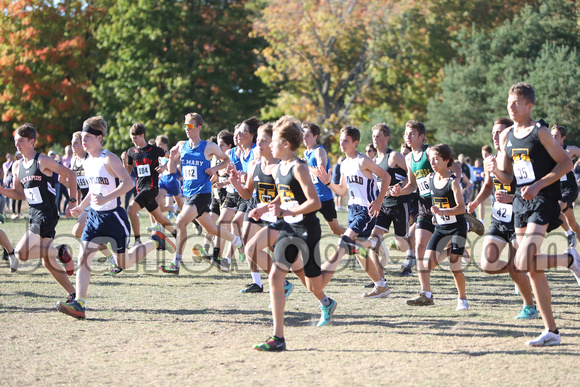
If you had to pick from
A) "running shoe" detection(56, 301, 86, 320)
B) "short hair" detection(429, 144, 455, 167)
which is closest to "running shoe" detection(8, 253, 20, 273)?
"running shoe" detection(56, 301, 86, 320)

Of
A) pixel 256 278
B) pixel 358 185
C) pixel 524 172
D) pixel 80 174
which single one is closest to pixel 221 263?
pixel 256 278

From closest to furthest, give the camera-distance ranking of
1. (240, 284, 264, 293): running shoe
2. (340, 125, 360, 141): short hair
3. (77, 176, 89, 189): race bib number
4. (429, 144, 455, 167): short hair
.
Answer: (429, 144, 455, 167): short hair → (340, 125, 360, 141): short hair → (240, 284, 264, 293): running shoe → (77, 176, 89, 189): race bib number

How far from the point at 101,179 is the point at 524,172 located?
4454mm

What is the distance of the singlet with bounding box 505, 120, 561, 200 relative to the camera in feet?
19.2

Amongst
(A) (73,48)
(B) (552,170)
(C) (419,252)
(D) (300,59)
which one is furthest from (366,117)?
(B) (552,170)

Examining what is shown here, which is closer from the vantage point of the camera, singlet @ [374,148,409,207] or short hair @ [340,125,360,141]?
short hair @ [340,125,360,141]

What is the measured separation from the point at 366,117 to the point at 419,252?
29243mm

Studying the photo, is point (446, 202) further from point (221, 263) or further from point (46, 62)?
point (46, 62)

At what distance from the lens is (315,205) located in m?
5.76

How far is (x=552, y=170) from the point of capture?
5816 mm

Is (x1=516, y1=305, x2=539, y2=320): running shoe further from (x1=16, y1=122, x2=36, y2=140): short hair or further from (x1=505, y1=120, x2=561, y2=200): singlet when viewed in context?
(x1=16, y1=122, x2=36, y2=140): short hair

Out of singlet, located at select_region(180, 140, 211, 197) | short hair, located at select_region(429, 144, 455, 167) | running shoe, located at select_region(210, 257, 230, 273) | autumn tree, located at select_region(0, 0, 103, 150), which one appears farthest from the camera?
autumn tree, located at select_region(0, 0, 103, 150)

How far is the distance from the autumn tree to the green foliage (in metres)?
19.8

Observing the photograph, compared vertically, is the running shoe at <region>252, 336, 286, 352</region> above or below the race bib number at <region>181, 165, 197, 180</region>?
below
